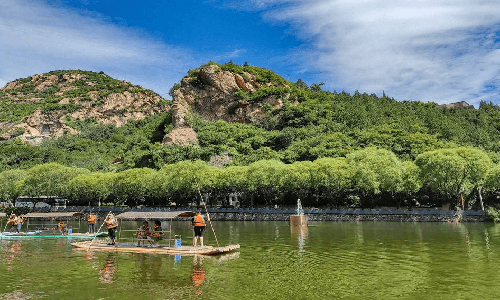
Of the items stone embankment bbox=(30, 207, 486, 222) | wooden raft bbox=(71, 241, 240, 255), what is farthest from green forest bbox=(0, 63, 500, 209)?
wooden raft bbox=(71, 241, 240, 255)

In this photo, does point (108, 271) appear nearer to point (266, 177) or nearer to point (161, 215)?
point (161, 215)

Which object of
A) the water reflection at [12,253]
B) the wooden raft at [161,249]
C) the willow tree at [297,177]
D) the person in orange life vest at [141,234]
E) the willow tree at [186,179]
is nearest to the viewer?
the water reflection at [12,253]

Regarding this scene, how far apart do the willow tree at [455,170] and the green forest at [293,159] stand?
17 cm

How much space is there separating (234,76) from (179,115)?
22.7 m

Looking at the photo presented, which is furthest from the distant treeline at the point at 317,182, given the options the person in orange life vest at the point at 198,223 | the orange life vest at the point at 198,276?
the orange life vest at the point at 198,276

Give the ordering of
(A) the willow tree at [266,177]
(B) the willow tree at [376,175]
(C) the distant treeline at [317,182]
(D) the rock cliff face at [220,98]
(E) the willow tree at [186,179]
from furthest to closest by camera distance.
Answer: (D) the rock cliff face at [220,98] < (E) the willow tree at [186,179] < (A) the willow tree at [266,177] < (B) the willow tree at [376,175] < (C) the distant treeline at [317,182]

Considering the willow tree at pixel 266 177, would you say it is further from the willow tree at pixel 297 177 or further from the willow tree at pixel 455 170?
the willow tree at pixel 455 170

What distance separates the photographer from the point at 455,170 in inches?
2007

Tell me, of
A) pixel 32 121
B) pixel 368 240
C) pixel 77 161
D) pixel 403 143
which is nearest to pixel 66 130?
pixel 32 121

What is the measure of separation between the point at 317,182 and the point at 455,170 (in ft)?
65.5

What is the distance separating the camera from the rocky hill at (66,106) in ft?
522

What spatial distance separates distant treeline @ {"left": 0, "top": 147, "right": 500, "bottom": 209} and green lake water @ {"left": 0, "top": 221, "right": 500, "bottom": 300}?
27.0 m

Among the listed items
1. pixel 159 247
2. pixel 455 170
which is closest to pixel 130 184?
pixel 159 247

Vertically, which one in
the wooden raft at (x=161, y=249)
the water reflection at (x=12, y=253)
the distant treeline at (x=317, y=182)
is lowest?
the water reflection at (x=12, y=253)
